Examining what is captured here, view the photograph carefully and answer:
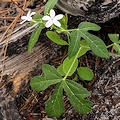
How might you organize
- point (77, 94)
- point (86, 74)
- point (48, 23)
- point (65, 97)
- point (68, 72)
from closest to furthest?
point (48, 23)
point (77, 94)
point (68, 72)
point (86, 74)
point (65, 97)

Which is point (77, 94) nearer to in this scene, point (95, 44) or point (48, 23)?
point (95, 44)

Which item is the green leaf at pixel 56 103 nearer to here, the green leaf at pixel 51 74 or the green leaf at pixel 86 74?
the green leaf at pixel 51 74

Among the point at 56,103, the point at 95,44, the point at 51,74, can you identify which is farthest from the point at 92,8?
the point at 56,103

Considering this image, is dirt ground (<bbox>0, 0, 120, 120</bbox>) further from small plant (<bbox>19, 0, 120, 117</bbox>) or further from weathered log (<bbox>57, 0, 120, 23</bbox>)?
small plant (<bbox>19, 0, 120, 117</bbox>)

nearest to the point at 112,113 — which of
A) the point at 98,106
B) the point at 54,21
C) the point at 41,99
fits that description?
the point at 98,106

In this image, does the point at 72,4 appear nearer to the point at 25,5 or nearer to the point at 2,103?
the point at 25,5

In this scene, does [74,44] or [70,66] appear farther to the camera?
[70,66]
